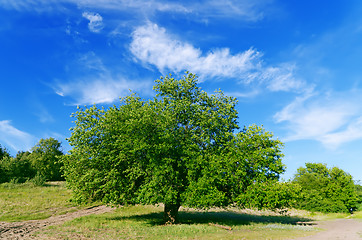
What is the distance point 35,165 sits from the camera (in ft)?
301

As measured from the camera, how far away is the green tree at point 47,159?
91812 mm

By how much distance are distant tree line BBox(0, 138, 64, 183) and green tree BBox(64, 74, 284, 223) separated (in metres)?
50.0

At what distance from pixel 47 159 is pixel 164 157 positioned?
88.3 m

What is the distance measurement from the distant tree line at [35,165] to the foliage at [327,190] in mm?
75397

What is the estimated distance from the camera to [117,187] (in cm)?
2789

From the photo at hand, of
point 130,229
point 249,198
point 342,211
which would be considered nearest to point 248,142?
point 249,198

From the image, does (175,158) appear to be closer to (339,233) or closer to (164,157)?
(164,157)

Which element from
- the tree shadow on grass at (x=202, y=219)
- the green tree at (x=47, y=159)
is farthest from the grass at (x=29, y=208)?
the green tree at (x=47, y=159)

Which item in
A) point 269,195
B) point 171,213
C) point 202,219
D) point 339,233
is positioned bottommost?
point 339,233

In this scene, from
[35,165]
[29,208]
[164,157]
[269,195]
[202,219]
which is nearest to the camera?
[269,195]

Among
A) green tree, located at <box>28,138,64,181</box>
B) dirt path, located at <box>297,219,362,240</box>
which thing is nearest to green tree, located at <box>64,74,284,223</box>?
dirt path, located at <box>297,219,362,240</box>

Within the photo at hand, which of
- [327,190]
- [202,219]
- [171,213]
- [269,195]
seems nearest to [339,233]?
[269,195]

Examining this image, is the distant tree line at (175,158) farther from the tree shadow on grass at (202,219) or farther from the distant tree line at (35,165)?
the distant tree line at (35,165)

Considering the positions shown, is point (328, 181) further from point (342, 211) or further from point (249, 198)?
point (249, 198)
